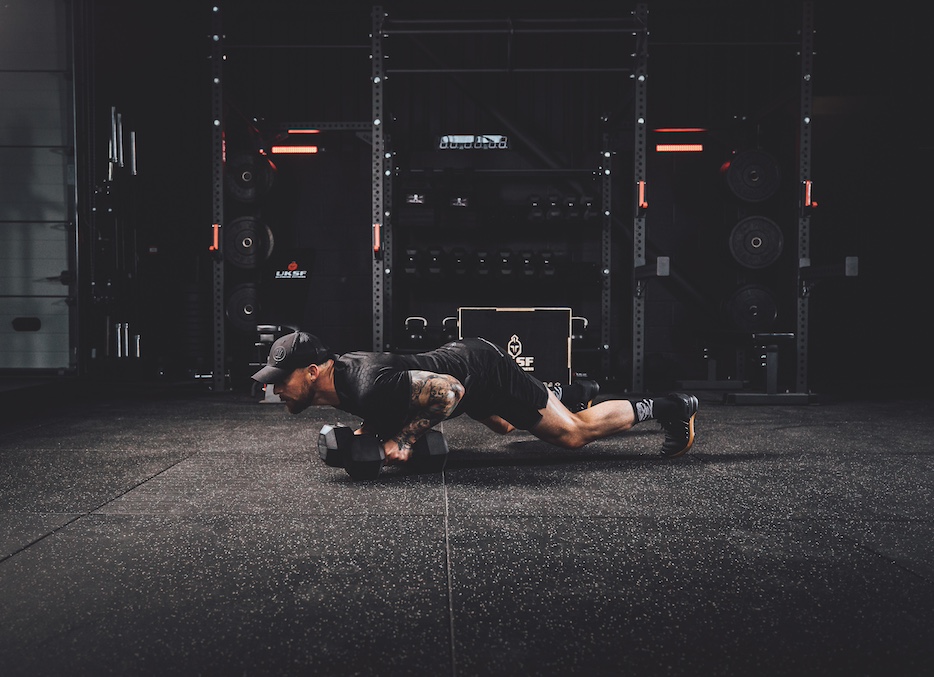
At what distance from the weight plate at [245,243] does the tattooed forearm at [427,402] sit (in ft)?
13.9

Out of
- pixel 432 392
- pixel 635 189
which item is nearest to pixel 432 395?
pixel 432 392

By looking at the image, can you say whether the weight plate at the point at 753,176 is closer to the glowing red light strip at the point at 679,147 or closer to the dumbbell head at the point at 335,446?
the glowing red light strip at the point at 679,147

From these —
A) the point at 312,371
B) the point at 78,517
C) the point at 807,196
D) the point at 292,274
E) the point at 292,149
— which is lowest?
the point at 78,517

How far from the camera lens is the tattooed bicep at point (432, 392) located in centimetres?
257

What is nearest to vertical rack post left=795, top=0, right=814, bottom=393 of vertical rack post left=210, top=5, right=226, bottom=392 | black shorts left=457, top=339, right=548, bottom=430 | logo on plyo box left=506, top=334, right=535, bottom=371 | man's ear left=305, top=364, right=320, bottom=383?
logo on plyo box left=506, top=334, right=535, bottom=371

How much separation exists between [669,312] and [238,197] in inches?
184

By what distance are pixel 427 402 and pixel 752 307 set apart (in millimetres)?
4822

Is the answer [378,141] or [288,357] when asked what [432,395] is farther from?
[378,141]

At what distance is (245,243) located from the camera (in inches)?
248

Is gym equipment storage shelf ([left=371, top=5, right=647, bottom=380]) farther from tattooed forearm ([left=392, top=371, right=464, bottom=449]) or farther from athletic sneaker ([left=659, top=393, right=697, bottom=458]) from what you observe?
tattooed forearm ([left=392, top=371, right=464, bottom=449])

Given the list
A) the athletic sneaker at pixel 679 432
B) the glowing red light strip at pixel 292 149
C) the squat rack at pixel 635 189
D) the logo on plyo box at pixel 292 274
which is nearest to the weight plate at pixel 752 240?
the squat rack at pixel 635 189

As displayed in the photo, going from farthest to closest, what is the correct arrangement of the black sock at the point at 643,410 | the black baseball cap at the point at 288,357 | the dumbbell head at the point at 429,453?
1. the black sock at the point at 643,410
2. the dumbbell head at the point at 429,453
3. the black baseball cap at the point at 288,357

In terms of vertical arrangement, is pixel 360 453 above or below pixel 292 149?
below

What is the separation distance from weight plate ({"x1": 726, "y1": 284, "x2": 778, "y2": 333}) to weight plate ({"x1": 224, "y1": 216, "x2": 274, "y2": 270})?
15.4 ft
